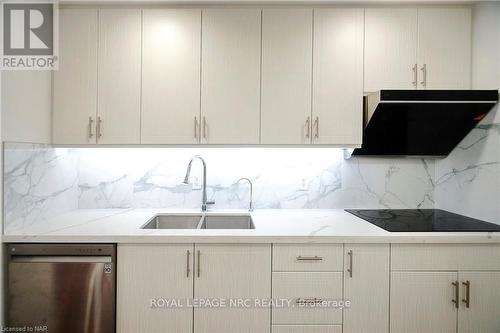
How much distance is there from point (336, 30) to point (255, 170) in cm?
110

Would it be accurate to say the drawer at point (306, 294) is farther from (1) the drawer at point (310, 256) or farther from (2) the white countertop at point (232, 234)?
(2) the white countertop at point (232, 234)

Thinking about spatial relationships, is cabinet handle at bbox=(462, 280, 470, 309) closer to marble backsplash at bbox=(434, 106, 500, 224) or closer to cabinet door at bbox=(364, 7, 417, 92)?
marble backsplash at bbox=(434, 106, 500, 224)

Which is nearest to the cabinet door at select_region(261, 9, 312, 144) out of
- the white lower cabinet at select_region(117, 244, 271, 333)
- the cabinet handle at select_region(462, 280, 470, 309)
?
the white lower cabinet at select_region(117, 244, 271, 333)

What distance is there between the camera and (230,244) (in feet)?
5.74

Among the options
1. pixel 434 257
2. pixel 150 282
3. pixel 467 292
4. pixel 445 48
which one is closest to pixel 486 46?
pixel 445 48

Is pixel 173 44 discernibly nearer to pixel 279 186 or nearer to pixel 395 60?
pixel 279 186

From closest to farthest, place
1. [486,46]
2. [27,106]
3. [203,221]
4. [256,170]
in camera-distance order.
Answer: [27,106] → [486,46] → [203,221] → [256,170]

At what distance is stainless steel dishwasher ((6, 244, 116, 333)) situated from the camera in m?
1.70

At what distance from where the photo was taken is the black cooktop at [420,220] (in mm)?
1851

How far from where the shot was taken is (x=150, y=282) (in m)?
1.74

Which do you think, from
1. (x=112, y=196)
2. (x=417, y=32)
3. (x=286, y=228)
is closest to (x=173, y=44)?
(x=112, y=196)

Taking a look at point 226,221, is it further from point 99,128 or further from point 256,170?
point 99,128

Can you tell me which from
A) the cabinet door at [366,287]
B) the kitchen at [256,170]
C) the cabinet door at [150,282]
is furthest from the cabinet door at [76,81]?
the cabinet door at [366,287]

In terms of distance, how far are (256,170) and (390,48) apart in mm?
1220
